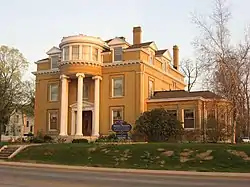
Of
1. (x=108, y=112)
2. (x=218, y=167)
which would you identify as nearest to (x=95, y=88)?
(x=108, y=112)

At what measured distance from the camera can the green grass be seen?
23.6 meters

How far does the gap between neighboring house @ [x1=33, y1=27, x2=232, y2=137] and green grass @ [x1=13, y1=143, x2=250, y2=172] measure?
516 inches

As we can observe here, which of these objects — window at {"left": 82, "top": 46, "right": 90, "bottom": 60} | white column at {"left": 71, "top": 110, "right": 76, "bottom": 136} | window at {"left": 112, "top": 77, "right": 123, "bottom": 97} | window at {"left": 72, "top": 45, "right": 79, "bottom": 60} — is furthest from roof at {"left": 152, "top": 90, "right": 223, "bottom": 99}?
window at {"left": 72, "top": 45, "right": 79, "bottom": 60}

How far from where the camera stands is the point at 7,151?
3353 cm

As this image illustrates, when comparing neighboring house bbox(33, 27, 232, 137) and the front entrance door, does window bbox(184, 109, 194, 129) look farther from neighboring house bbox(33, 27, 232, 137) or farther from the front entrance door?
the front entrance door

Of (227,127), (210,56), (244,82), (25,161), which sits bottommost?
(25,161)

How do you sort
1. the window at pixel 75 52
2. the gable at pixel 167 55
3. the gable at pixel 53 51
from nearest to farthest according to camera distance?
1. the window at pixel 75 52
2. the gable at pixel 53 51
3. the gable at pixel 167 55

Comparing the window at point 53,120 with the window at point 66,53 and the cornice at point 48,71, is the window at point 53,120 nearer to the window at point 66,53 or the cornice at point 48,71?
the cornice at point 48,71

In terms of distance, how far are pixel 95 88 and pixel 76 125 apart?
15.4 ft

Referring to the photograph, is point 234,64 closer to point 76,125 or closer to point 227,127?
point 227,127

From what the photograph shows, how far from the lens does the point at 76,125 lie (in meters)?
44.9

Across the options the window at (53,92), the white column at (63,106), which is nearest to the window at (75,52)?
the white column at (63,106)

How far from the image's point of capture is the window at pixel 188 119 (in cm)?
4312

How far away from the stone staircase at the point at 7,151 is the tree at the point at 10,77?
27.1 metres
